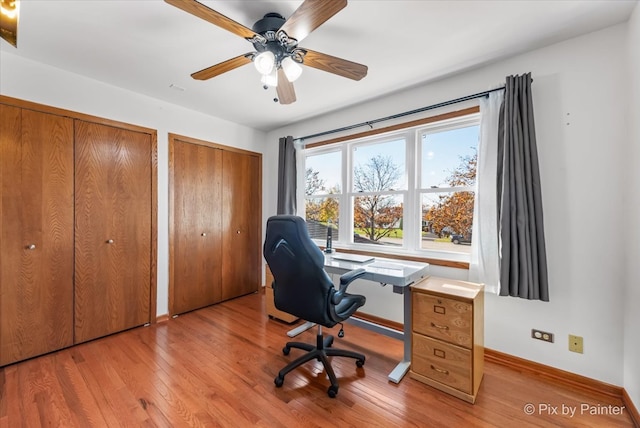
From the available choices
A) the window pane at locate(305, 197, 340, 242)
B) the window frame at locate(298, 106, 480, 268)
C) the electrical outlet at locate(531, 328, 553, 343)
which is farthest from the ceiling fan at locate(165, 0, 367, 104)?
the electrical outlet at locate(531, 328, 553, 343)

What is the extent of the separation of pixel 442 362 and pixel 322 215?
224 centimetres

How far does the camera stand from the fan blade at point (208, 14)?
47.9 inches

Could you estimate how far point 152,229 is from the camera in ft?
9.76

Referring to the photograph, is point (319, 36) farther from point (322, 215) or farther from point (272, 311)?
point (272, 311)

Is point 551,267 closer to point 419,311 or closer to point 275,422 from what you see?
point 419,311

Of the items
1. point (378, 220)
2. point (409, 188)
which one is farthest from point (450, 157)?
point (378, 220)

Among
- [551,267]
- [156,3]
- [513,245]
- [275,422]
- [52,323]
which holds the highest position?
[156,3]

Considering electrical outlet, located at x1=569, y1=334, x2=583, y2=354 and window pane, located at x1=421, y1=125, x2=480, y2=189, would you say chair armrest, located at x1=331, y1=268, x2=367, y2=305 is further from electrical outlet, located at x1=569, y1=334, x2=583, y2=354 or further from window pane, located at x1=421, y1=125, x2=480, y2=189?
electrical outlet, located at x1=569, y1=334, x2=583, y2=354

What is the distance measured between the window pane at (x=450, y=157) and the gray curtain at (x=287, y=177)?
1.75 meters

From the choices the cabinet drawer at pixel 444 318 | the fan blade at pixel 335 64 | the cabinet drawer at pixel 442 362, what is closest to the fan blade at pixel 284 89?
the fan blade at pixel 335 64

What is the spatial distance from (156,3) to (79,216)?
6.61ft

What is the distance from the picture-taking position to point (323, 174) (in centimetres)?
368

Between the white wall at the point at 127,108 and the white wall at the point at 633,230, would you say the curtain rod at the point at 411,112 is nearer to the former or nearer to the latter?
the white wall at the point at 633,230

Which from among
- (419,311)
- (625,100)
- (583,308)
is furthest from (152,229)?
(625,100)
